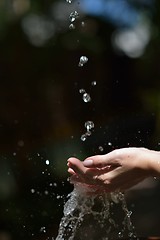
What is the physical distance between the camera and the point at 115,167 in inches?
56.9

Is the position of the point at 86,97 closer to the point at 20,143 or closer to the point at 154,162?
the point at 20,143

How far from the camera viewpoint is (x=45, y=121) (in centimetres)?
321

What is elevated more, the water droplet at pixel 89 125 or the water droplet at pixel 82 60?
the water droplet at pixel 82 60

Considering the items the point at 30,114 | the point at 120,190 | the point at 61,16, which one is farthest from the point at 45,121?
the point at 120,190

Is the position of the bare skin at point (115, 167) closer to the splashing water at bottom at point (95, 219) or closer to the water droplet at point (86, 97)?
the splashing water at bottom at point (95, 219)

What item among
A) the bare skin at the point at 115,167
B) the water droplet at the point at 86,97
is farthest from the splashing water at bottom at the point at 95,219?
the water droplet at the point at 86,97

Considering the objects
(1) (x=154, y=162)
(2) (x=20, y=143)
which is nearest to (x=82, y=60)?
(2) (x=20, y=143)

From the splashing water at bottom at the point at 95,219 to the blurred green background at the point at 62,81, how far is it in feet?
3.36

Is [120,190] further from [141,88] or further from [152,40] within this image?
[152,40]

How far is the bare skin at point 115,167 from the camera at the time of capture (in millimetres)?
1424

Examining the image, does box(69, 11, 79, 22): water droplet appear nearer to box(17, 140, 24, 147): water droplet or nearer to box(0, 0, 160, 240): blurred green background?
box(0, 0, 160, 240): blurred green background

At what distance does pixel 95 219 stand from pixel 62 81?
4.96 feet

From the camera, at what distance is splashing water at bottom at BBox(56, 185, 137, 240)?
164cm

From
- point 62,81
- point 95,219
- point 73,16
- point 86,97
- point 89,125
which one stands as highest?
point 73,16
